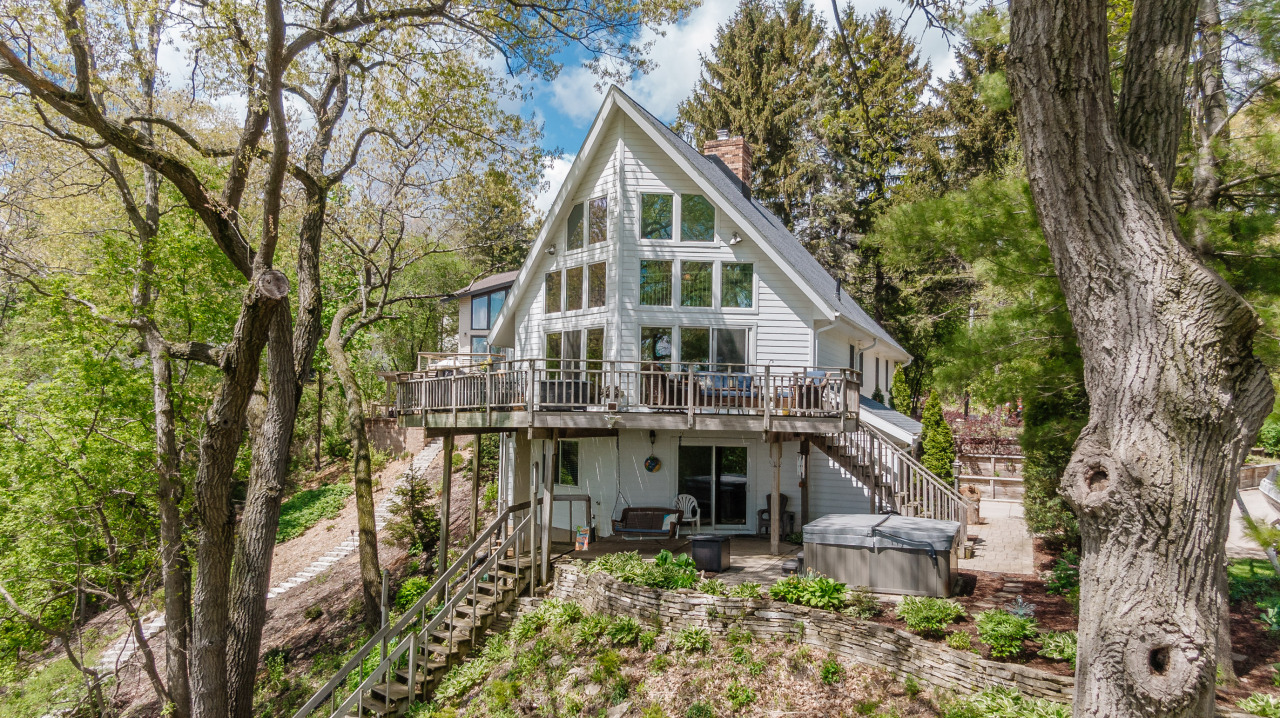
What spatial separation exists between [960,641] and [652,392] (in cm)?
632

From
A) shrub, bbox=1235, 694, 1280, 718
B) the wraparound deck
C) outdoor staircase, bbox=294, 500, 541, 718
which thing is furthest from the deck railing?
shrub, bbox=1235, 694, 1280, 718

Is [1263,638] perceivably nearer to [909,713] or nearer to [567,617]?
[909,713]

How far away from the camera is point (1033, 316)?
798cm

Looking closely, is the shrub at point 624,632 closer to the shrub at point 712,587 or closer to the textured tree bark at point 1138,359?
the shrub at point 712,587

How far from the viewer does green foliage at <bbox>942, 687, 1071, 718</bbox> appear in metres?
6.57

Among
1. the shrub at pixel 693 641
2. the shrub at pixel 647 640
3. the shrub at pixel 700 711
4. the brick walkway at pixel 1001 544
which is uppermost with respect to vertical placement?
the brick walkway at pixel 1001 544

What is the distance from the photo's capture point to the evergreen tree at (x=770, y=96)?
30.5 metres

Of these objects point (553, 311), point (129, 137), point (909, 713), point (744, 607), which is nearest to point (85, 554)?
point (129, 137)

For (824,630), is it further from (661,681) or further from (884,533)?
(661,681)

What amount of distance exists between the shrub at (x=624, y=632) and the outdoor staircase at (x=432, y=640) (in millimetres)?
2517

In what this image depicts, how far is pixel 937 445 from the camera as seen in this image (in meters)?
19.2

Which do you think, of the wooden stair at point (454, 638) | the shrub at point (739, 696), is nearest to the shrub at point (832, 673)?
the shrub at point (739, 696)

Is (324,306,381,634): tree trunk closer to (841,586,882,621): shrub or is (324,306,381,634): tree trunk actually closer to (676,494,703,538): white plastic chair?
(676,494,703,538): white plastic chair

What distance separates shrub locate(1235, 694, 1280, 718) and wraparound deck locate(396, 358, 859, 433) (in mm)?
6516
